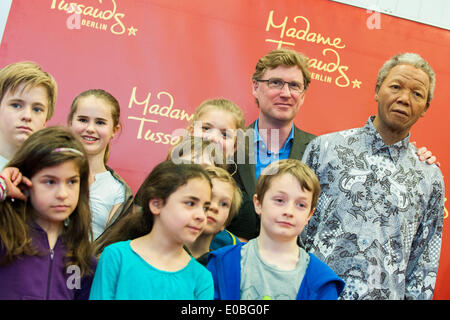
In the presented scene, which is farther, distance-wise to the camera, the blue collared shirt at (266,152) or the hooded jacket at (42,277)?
the blue collared shirt at (266,152)

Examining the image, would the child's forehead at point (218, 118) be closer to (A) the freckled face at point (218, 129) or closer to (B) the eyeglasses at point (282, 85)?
(A) the freckled face at point (218, 129)

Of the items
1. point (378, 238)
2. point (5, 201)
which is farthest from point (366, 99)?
point (5, 201)

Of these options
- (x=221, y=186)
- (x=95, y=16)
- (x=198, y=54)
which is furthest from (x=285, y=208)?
(x=95, y=16)

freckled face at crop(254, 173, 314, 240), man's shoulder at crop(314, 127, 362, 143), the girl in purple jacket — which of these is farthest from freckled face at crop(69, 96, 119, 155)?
man's shoulder at crop(314, 127, 362, 143)

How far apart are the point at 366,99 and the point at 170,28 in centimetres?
137

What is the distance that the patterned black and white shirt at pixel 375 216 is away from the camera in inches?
94.7

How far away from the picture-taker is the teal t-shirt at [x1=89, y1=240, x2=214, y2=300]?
5.82 ft

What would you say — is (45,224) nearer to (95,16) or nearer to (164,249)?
(164,249)

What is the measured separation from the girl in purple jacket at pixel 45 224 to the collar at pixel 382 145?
1.42m

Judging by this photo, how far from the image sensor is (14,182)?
1776 mm

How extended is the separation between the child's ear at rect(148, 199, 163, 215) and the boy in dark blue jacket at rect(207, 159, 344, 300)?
0.28 m

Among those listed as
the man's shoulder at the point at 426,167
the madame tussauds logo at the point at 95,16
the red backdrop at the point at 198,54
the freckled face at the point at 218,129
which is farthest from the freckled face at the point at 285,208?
the madame tussauds logo at the point at 95,16

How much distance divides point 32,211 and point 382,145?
1654 mm

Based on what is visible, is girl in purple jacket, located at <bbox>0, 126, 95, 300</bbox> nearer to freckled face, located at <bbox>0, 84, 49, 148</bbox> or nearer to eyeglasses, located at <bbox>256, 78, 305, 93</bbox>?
freckled face, located at <bbox>0, 84, 49, 148</bbox>
